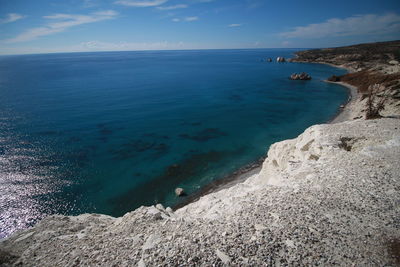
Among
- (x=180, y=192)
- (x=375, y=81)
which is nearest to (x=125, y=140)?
(x=180, y=192)

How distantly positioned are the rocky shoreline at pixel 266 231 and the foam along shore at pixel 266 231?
0.04 m

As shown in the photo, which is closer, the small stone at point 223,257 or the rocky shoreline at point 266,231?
the small stone at point 223,257

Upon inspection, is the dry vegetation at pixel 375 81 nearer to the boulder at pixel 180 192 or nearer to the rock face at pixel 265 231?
the rock face at pixel 265 231

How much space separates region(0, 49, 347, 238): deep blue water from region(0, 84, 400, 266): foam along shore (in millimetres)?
14467

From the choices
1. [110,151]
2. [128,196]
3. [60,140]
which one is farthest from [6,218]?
[60,140]

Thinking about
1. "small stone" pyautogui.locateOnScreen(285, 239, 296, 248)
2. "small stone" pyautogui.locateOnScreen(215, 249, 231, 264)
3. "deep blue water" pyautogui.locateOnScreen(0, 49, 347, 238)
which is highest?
"small stone" pyautogui.locateOnScreen(285, 239, 296, 248)

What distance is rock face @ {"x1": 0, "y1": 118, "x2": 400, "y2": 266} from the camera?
7176 millimetres

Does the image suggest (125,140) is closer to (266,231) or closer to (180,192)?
(180,192)

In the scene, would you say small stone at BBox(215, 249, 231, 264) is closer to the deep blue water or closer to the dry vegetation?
the deep blue water

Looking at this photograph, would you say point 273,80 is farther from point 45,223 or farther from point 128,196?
point 45,223

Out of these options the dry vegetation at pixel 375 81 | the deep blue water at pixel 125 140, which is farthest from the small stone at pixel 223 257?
the dry vegetation at pixel 375 81

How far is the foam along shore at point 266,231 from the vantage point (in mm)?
7188

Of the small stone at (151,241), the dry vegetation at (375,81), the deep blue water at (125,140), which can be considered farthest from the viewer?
the dry vegetation at (375,81)

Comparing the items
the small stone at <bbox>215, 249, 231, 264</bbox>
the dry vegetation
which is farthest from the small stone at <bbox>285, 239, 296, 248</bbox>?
the dry vegetation
